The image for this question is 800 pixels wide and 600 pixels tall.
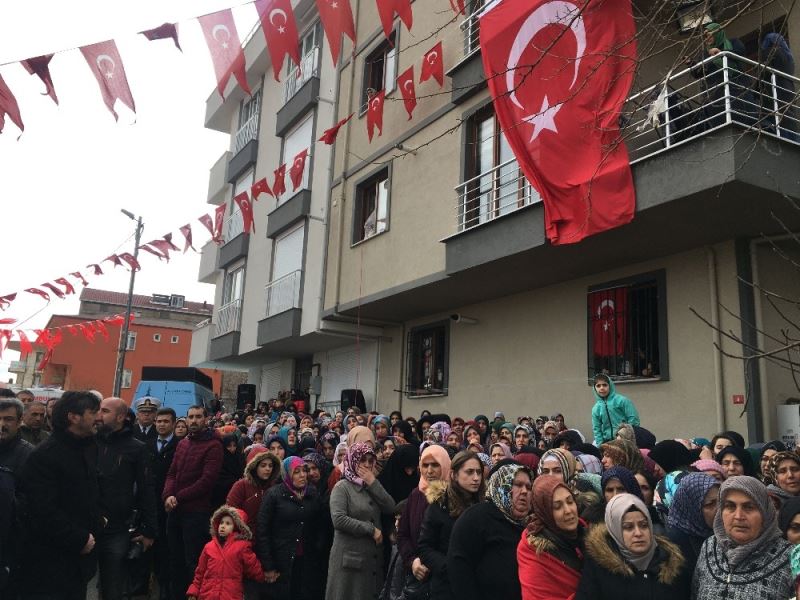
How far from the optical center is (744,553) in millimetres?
3113

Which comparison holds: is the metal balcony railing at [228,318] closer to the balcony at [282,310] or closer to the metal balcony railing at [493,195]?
the balcony at [282,310]

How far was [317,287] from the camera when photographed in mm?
16047

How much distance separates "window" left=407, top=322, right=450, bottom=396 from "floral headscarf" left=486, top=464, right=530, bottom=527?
9592 mm

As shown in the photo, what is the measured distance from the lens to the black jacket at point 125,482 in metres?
5.54

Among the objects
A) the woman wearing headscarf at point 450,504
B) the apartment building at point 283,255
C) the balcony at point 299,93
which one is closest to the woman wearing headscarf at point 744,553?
the woman wearing headscarf at point 450,504

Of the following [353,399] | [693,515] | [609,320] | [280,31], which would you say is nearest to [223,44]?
[280,31]

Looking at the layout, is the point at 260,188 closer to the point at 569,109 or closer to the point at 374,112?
the point at 374,112

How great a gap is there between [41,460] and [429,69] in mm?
10207

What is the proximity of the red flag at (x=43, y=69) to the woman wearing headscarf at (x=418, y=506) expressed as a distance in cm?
585

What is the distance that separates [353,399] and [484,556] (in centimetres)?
1194

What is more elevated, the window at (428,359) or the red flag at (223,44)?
the red flag at (223,44)

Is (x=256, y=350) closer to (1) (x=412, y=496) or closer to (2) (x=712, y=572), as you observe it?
(1) (x=412, y=496)

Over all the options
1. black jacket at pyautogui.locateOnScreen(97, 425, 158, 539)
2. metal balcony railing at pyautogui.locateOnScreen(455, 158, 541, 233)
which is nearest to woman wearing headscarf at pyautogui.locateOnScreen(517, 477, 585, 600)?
black jacket at pyautogui.locateOnScreen(97, 425, 158, 539)

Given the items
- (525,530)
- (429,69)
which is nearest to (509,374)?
(429,69)
